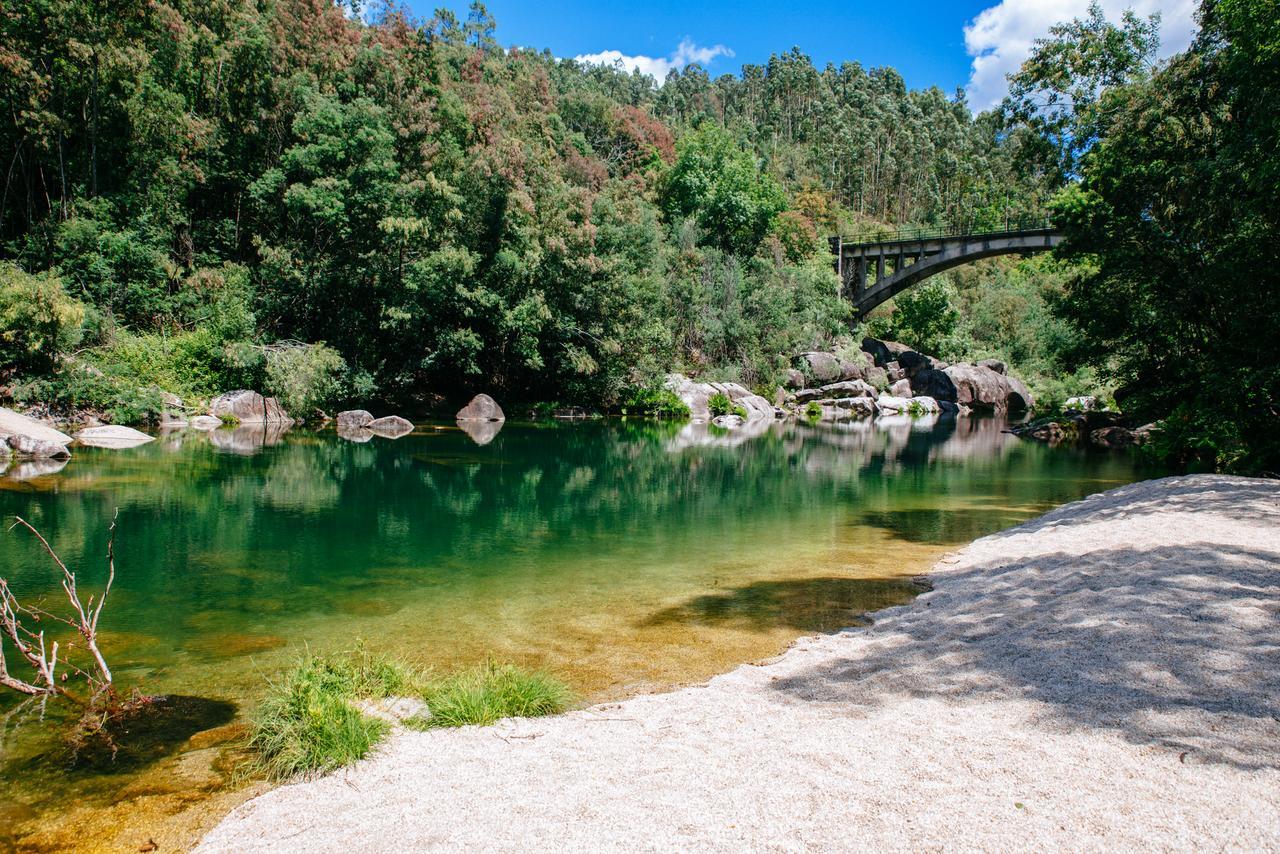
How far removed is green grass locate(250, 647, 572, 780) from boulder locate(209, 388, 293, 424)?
26.2 metres

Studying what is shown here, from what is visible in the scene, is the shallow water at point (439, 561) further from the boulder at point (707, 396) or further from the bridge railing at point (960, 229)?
the bridge railing at point (960, 229)

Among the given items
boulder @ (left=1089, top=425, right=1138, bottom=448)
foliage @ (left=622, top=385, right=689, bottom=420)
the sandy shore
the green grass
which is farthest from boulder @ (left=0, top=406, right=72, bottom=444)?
boulder @ (left=1089, top=425, right=1138, bottom=448)

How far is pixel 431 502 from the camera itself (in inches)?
608

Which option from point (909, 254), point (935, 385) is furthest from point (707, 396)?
point (909, 254)

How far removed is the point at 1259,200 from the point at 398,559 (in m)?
17.2

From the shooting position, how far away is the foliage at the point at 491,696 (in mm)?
5297

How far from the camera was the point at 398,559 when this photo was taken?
1081 cm

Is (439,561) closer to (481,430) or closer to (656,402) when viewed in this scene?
(481,430)

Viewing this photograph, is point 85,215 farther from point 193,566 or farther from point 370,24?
point 193,566

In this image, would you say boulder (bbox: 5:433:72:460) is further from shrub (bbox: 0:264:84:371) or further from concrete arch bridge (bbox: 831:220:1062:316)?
concrete arch bridge (bbox: 831:220:1062:316)

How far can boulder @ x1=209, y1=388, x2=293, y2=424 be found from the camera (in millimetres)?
29203

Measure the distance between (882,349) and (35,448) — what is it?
4911cm

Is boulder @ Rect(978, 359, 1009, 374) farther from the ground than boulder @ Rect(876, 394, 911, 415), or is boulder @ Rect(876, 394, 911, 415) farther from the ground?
boulder @ Rect(978, 359, 1009, 374)

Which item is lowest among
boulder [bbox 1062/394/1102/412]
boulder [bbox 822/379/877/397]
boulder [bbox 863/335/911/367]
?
boulder [bbox 1062/394/1102/412]
